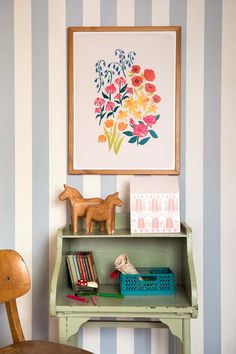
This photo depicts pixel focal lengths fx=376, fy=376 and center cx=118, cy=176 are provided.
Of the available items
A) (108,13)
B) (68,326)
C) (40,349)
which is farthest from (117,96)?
(40,349)

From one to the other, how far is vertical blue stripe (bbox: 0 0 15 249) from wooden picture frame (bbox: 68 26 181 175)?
12.9 inches

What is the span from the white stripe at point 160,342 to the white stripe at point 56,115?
0.54 metres

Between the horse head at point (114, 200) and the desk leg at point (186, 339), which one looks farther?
the horse head at point (114, 200)

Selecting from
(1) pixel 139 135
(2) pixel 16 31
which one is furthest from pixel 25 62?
(1) pixel 139 135

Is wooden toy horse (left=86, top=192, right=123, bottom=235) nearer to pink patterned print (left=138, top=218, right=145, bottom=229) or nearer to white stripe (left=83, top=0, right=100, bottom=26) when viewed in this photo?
pink patterned print (left=138, top=218, right=145, bottom=229)

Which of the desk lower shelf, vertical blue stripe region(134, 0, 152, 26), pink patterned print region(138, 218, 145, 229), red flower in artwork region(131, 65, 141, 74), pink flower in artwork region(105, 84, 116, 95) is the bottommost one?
the desk lower shelf

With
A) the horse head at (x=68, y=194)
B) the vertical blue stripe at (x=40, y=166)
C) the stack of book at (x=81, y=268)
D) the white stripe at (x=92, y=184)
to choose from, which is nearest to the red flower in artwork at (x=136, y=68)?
the vertical blue stripe at (x=40, y=166)

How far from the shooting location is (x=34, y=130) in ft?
6.72

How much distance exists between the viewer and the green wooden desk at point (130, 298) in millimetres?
1620

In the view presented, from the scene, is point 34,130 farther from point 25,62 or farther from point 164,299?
point 164,299

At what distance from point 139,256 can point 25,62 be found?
1.22 meters

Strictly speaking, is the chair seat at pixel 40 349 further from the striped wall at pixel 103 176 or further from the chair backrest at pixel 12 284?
the striped wall at pixel 103 176

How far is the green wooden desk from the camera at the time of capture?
1.62 m

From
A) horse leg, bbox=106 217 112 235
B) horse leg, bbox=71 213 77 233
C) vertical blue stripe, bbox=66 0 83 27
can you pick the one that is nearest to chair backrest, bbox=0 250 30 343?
horse leg, bbox=71 213 77 233
